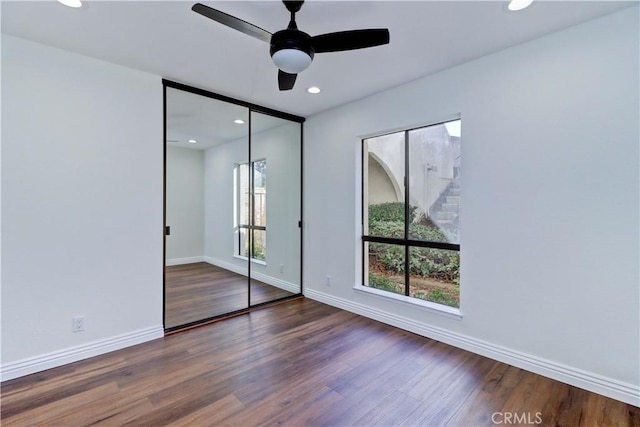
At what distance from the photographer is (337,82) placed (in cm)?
306

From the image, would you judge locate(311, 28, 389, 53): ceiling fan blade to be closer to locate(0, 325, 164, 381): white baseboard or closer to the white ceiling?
the white ceiling

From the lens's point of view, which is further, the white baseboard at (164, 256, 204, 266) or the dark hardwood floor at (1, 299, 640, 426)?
the white baseboard at (164, 256, 204, 266)

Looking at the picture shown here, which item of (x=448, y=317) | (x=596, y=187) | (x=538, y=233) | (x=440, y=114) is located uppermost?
(x=440, y=114)

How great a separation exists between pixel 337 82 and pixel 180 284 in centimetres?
282

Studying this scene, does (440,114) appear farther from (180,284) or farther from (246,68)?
(180,284)

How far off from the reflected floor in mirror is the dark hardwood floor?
1.49ft

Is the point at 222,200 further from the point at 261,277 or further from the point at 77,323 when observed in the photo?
the point at 77,323

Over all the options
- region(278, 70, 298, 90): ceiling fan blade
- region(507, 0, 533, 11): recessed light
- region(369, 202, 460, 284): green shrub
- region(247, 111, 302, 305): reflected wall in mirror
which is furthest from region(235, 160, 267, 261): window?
region(507, 0, 533, 11): recessed light

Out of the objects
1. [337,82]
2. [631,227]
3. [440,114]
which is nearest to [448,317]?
[631,227]

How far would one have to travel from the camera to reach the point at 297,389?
2123 millimetres

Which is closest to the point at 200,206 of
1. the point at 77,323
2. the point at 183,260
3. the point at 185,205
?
the point at 185,205

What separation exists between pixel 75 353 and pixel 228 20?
112 inches

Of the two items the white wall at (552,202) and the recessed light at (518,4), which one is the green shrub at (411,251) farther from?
the recessed light at (518,4)

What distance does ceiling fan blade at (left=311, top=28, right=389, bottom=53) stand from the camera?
1.74 m
